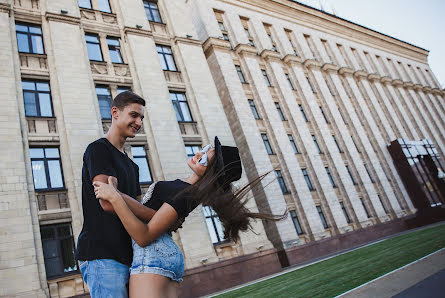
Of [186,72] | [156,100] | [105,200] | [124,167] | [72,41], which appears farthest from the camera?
[186,72]

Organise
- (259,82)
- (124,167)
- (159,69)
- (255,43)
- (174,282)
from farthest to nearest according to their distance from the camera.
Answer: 1. (255,43)
2. (259,82)
3. (159,69)
4. (124,167)
5. (174,282)

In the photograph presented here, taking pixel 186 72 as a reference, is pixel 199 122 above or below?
below

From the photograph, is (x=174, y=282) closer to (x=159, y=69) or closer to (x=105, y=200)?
(x=105, y=200)

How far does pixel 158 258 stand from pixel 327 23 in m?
38.8

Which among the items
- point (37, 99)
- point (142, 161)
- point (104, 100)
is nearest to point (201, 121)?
point (142, 161)

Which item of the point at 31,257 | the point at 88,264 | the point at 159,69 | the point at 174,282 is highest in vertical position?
the point at 159,69

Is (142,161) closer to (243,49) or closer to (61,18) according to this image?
(61,18)

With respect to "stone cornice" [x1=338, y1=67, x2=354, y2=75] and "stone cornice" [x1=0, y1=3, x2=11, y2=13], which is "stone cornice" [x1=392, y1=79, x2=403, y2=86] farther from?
"stone cornice" [x1=0, y1=3, x2=11, y2=13]

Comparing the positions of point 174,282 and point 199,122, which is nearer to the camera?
point 174,282

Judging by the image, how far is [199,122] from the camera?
19.5 m

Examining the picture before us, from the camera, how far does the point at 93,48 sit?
17.8 m

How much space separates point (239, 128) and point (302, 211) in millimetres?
7386

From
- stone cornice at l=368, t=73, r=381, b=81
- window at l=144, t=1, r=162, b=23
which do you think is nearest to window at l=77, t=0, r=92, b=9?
window at l=144, t=1, r=162, b=23

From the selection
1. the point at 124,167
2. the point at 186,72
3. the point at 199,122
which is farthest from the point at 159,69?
the point at 124,167
